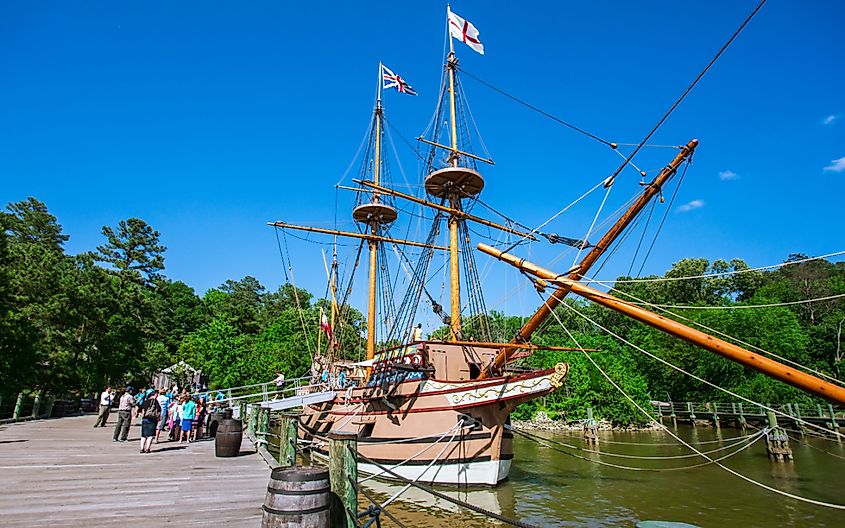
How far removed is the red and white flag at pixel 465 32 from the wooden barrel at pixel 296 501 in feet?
67.4

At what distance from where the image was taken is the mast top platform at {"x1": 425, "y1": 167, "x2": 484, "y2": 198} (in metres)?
23.2

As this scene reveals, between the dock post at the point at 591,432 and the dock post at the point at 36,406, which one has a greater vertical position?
the dock post at the point at 36,406

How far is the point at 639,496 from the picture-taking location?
49.8ft

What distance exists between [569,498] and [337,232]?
22035 mm

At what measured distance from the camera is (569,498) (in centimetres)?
1506

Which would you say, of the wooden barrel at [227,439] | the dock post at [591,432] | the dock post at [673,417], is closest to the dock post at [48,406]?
the wooden barrel at [227,439]

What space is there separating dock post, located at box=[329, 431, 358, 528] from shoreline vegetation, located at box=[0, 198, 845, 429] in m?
9.38

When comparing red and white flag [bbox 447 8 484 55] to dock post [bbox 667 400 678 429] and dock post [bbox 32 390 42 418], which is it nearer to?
dock post [bbox 32 390 42 418]

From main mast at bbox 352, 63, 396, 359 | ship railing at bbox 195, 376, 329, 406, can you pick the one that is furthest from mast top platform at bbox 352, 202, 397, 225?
ship railing at bbox 195, 376, 329, 406

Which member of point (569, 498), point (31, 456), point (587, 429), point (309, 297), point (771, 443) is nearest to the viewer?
point (31, 456)

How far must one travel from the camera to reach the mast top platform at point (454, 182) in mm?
23234

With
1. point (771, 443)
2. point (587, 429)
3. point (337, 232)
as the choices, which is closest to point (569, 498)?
point (771, 443)

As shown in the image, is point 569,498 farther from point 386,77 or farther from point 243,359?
point 243,359

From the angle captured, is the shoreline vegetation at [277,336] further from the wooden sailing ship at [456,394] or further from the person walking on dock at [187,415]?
the person walking on dock at [187,415]
